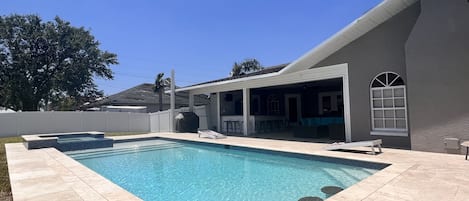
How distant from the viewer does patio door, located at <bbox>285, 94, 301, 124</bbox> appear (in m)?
21.5

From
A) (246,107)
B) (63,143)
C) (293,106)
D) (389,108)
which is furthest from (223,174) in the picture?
(293,106)

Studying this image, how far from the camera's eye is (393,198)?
4562 millimetres

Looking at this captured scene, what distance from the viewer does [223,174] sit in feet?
27.2

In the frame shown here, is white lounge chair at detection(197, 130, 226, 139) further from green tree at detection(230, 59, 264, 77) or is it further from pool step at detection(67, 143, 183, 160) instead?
green tree at detection(230, 59, 264, 77)

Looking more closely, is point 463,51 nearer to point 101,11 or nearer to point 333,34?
point 333,34

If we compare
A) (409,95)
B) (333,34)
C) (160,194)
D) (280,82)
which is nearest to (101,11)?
(280,82)

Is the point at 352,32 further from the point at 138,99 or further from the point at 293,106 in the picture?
the point at 138,99

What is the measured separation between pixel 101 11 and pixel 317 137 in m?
18.3

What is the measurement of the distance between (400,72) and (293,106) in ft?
40.4

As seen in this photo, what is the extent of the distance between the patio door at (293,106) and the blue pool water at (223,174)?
1026cm

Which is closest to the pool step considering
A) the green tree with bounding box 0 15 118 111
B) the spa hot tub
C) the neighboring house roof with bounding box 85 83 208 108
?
the spa hot tub

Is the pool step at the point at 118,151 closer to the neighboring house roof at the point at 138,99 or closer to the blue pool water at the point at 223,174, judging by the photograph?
the blue pool water at the point at 223,174

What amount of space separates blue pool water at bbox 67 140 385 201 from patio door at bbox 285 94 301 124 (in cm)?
1026

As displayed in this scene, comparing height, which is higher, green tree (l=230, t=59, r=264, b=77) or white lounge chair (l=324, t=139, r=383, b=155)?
green tree (l=230, t=59, r=264, b=77)
